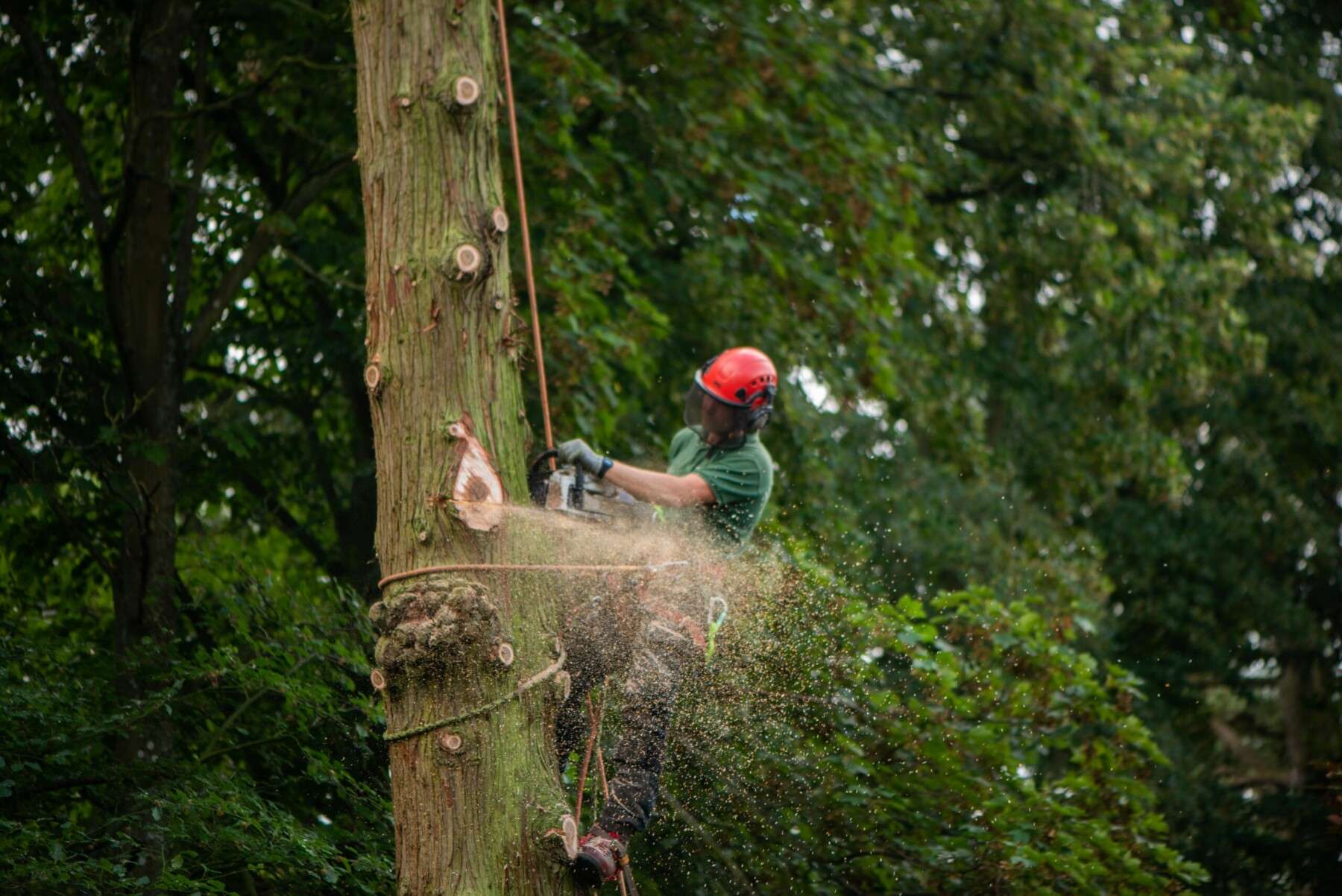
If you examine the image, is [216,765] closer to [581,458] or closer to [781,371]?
[581,458]

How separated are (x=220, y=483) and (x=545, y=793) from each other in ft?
17.7

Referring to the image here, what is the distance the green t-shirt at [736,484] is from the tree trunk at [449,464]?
4.06ft

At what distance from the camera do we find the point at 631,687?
15.6ft

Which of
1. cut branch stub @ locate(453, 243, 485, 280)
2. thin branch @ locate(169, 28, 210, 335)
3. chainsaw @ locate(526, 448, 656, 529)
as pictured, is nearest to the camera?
cut branch stub @ locate(453, 243, 485, 280)

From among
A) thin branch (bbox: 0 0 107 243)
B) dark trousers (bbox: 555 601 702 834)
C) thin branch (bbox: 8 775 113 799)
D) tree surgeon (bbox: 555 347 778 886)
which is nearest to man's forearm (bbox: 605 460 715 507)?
tree surgeon (bbox: 555 347 778 886)

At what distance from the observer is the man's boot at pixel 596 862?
403 centimetres

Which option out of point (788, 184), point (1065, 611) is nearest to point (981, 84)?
point (788, 184)

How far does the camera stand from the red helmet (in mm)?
5461

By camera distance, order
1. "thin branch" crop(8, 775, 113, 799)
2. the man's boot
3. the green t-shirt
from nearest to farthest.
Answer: the man's boot → "thin branch" crop(8, 775, 113, 799) → the green t-shirt

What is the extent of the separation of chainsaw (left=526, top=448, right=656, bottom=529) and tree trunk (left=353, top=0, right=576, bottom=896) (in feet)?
1.21

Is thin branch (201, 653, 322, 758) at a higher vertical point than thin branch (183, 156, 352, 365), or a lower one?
lower

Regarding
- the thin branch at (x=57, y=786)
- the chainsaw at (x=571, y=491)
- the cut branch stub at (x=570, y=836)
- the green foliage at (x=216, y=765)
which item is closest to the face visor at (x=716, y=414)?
the chainsaw at (x=571, y=491)

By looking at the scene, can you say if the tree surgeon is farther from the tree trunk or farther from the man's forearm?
the tree trunk

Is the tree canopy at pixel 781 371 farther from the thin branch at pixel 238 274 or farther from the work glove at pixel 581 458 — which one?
the work glove at pixel 581 458
